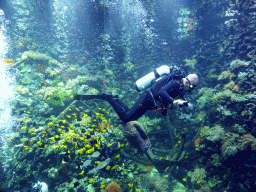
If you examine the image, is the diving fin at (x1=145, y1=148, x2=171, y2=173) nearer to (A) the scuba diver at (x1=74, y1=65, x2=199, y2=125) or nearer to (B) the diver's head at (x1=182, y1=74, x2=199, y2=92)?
(A) the scuba diver at (x1=74, y1=65, x2=199, y2=125)

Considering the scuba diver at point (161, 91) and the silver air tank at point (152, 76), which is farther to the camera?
the silver air tank at point (152, 76)

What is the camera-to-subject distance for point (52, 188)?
4547 mm

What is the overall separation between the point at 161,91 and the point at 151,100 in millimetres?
608

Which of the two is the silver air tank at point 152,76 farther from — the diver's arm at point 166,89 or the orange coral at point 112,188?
the orange coral at point 112,188

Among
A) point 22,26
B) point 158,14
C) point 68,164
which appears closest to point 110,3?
point 158,14

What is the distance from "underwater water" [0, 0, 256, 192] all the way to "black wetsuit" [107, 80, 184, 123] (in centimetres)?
3

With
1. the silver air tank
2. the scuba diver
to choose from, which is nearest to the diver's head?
the scuba diver

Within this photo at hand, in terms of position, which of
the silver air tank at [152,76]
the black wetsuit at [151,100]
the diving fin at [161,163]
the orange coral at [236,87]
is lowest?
the diving fin at [161,163]

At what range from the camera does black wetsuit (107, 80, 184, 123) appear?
3152mm

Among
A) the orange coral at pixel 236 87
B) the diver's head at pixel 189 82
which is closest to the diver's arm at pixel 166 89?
the diver's head at pixel 189 82

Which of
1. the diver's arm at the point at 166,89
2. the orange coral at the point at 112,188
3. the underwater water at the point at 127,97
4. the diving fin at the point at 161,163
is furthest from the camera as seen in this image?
the underwater water at the point at 127,97

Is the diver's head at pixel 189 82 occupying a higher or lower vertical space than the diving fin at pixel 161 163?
higher

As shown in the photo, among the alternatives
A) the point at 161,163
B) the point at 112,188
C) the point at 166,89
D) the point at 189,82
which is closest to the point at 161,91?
the point at 166,89

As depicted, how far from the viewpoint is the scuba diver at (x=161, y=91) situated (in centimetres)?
318
